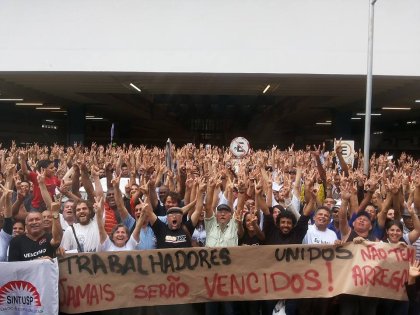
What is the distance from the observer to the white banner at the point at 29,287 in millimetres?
4895

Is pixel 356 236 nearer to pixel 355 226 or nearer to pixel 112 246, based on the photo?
pixel 355 226

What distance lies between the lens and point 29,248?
16.5ft

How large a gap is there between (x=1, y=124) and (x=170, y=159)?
2363 centimetres

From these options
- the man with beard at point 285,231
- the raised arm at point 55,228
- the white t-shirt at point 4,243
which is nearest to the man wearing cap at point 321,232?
the man with beard at point 285,231

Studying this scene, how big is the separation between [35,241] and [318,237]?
9.57 ft

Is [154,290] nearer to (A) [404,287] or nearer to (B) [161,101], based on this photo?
(A) [404,287]

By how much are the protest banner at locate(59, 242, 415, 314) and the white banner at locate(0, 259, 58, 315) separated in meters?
0.29

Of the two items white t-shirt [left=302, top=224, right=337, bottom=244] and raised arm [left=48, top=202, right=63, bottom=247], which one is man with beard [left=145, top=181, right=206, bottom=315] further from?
white t-shirt [left=302, top=224, right=337, bottom=244]

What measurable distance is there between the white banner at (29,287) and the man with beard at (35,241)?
0.11 m

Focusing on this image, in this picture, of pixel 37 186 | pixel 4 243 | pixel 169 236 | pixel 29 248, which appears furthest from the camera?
pixel 37 186

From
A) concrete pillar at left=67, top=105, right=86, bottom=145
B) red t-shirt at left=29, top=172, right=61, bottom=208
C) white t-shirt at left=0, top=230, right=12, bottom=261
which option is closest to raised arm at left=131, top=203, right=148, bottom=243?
white t-shirt at left=0, top=230, right=12, bottom=261

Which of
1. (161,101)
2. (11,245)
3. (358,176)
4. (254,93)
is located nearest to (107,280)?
(11,245)

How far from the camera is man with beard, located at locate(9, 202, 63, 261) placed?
500 cm

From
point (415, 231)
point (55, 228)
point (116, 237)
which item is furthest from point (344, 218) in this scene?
point (55, 228)
